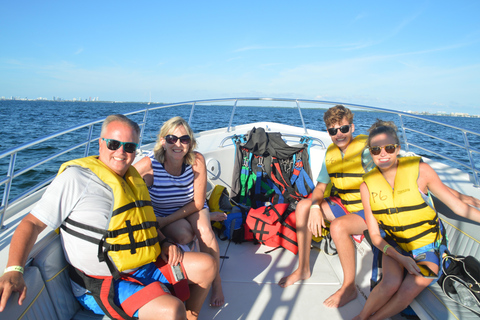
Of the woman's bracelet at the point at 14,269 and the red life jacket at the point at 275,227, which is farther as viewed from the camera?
the red life jacket at the point at 275,227

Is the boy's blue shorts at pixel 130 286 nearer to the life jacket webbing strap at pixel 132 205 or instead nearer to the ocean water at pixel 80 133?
the life jacket webbing strap at pixel 132 205

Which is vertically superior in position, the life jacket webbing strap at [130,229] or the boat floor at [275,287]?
the life jacket webbing strap at [130,229]

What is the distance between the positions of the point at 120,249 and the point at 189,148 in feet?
2.89

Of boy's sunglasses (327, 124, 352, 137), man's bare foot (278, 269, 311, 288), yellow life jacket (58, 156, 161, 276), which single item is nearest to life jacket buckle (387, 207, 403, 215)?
boy's sunglasses (327, 124, 352, 137)

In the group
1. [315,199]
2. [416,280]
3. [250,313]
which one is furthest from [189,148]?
[416,280]

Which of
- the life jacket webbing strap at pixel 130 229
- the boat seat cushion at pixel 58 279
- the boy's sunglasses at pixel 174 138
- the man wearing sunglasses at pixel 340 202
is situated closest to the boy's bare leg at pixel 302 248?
the man wearing sunglasses at pixel 340 202

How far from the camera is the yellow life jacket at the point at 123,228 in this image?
1.31 meters

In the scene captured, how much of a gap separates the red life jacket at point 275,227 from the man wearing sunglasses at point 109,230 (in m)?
1.21

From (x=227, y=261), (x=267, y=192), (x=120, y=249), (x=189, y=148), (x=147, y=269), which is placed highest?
(x=189, y=148)

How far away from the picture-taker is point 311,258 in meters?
2.44

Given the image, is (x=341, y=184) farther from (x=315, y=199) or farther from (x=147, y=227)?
(x=147, y=227)

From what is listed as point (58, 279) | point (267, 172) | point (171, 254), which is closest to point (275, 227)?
point (267, 172)

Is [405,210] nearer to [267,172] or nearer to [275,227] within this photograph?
[275,227]

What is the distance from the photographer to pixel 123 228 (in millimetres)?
1342
